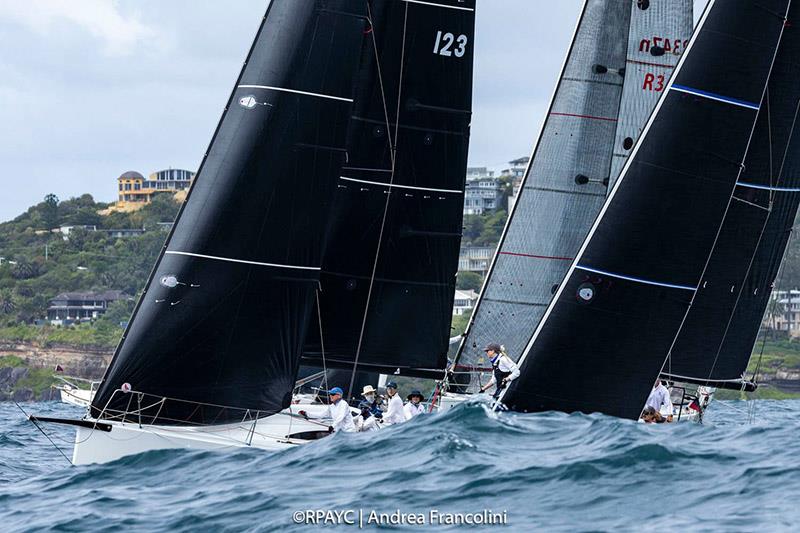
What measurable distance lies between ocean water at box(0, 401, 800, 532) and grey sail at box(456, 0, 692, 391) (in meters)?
5.96

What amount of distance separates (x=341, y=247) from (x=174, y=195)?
5461 inches

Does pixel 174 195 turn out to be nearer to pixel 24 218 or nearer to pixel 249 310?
pixel 24 218

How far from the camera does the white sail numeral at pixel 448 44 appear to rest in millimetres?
21344

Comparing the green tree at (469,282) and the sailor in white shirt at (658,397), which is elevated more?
the sailor in white shirt at (658,397)

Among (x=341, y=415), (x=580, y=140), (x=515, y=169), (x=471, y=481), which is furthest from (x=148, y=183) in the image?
(x=471, y=481)

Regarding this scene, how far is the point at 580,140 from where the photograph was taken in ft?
78.4

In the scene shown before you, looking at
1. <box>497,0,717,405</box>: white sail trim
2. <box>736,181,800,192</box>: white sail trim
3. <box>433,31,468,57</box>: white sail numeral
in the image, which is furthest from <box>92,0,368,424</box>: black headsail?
<box>736,181,800,192</box>: white sail trim

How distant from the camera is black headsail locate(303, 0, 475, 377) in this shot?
69.3 ft

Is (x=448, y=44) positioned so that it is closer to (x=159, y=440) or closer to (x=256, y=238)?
(x=256, y=238)

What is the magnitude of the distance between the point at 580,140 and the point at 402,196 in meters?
4.00

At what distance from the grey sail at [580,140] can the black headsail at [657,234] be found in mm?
6616

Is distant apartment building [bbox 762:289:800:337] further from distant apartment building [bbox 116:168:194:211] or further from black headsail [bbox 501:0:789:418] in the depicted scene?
black headsail [bbox 501:0:789:418]

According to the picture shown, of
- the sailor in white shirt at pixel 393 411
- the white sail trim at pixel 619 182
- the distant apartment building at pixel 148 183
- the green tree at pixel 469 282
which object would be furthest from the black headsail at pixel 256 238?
the distant apartment building at pixel 148 183

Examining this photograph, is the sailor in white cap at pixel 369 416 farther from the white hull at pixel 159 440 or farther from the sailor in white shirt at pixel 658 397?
the sailor in white shirt at pixel 658 397
